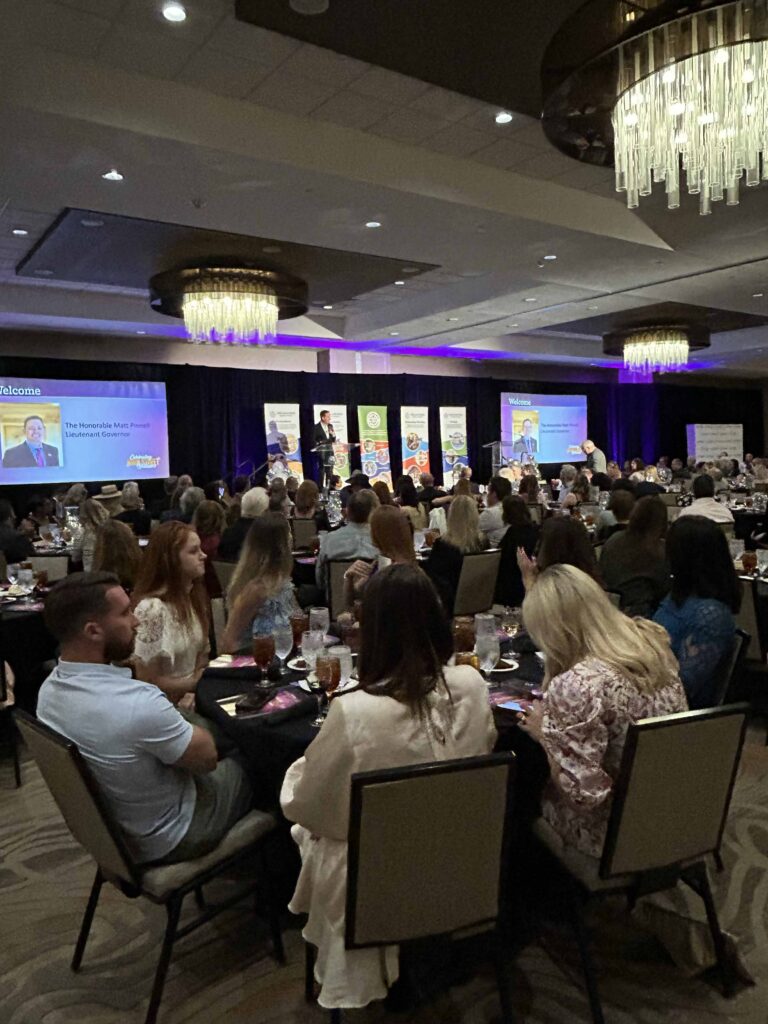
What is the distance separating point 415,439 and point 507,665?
12496mm

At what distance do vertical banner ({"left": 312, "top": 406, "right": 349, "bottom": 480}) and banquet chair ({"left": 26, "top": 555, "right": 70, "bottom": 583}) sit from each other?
816cm

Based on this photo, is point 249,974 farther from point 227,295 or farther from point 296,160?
point 227,295

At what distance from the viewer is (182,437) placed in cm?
1259

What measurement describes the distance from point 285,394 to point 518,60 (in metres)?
9.83

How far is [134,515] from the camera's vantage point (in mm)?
7602

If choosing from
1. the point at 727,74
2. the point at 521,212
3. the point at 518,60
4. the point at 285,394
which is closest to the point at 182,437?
the point at 285,394

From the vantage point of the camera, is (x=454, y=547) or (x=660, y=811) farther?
(x=454, y=547)

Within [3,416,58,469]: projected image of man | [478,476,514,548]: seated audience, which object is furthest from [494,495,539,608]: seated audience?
[3,416,58,469]: projected image of man

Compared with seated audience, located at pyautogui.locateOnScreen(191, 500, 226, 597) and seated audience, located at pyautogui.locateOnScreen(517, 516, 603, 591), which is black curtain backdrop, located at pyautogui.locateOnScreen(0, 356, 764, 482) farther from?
seated audience, located at pyautogui.locateOnScreen(517, 516, 603, 591)

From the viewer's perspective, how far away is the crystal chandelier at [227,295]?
7.37m

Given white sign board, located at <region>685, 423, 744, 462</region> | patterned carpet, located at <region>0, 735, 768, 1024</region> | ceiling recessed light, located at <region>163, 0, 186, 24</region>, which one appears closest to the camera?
patterned carpet, located at <region>0, 735, 768, 1024</region>

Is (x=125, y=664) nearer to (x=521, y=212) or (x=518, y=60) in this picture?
(x=518, y=60)

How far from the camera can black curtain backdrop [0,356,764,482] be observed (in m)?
12.3

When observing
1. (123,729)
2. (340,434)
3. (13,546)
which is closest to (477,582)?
(13,546)
